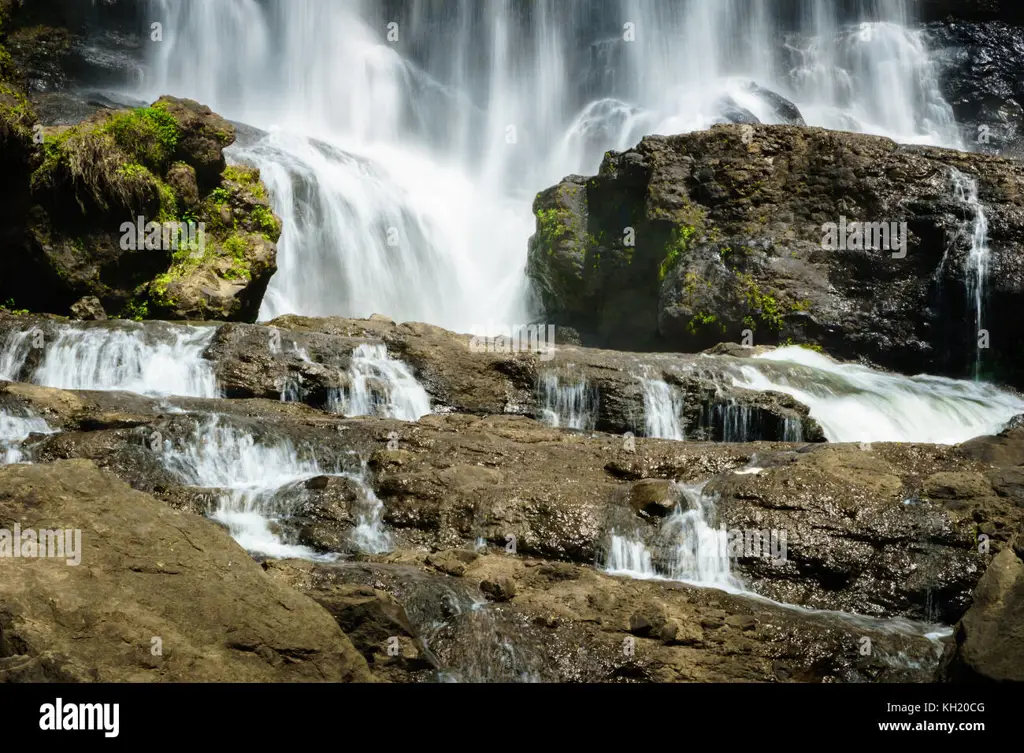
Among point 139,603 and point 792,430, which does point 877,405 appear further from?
point 139,603

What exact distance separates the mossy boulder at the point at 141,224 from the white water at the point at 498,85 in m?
5.59

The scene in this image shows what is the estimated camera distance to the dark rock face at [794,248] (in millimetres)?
17344

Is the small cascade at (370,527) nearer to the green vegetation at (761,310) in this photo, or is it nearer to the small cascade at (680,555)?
the small cascade at (680,555)

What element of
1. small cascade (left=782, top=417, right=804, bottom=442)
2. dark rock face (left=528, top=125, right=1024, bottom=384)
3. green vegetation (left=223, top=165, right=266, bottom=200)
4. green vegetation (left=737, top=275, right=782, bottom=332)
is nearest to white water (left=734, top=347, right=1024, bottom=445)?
small cascade (left=782, top=417, right=804, bottom=442)

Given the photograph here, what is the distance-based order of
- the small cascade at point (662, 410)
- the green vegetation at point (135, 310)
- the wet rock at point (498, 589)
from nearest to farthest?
Answer: 1. the wet rock at point (498, 589)
2. the small cascade at point (662, 410)
3. the green vegetation at point (135, 310)

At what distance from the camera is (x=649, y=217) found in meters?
18.4

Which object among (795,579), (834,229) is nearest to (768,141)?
(834,229)

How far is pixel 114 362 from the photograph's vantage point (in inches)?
468

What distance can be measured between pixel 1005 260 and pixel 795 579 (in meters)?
11.2

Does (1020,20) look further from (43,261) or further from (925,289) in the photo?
(43,261)

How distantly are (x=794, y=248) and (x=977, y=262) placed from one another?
3.10 m

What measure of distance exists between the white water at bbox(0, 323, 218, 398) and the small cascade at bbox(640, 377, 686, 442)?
5512mm


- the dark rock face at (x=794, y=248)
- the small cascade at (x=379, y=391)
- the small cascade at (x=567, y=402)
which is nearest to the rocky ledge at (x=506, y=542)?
the small cascade at (x=379, y=391)

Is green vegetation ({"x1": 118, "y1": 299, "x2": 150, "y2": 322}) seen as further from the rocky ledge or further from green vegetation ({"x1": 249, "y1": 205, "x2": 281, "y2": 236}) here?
the rocky ledge
